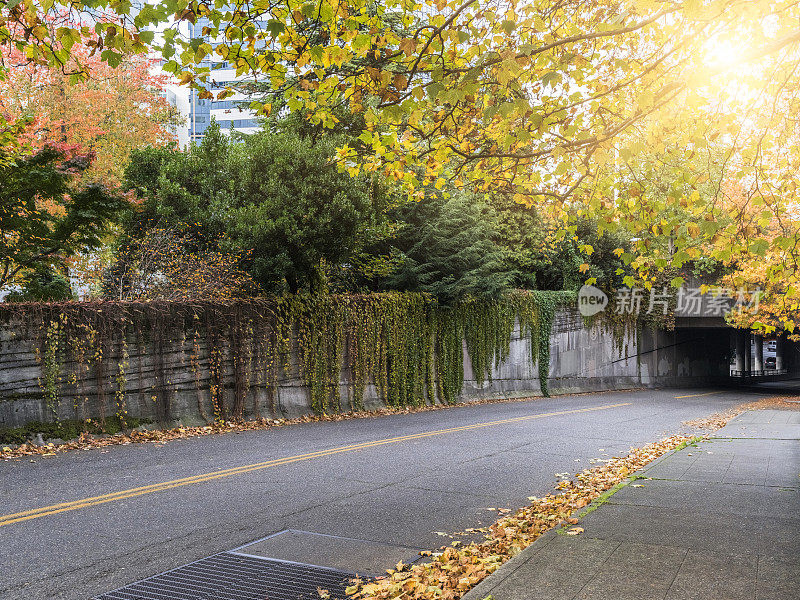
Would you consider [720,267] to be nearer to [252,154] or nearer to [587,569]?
[252,154]

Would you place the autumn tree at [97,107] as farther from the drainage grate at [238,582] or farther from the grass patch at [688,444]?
the grass patch at [688,444]

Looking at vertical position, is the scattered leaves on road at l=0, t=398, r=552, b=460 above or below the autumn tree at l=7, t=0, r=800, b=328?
below

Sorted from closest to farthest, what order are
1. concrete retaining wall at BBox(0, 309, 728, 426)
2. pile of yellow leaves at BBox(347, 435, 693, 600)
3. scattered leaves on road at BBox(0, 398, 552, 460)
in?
1. pile of yellow leaves at BBox(347, 435, 693, 600)
2. scattered leaves on road at BBox(0, 398, 552, 460)
3. concrete retaining wall at BBox(0, 309, 728, 426)

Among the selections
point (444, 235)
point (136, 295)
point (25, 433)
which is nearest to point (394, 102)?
point (25, 433)

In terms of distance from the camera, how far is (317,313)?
57.0 feet

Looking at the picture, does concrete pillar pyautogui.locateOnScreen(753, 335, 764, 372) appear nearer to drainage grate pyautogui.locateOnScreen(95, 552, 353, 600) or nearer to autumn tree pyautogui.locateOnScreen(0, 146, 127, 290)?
autumn tree pyautogui.locateOnScreen(0, 146, 127, 290)

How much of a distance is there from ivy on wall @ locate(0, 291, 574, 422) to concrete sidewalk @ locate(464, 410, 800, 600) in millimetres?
9609

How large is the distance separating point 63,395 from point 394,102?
9043 millimetres

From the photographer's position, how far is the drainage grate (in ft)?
15.3

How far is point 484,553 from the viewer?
5496 millimetres

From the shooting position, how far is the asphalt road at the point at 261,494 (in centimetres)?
554

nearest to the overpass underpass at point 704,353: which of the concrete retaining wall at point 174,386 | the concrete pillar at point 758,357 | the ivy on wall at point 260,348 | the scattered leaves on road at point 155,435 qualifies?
the concrete pillar at point 758,357

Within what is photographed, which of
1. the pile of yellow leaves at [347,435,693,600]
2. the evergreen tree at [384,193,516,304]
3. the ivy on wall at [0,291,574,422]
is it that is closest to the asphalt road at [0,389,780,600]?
the pile of yellow leaves at [347,435,693,600]

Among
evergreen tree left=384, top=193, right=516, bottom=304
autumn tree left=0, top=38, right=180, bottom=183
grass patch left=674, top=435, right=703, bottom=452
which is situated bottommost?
grass patch left=674, top=435, right=703, bottom=452
